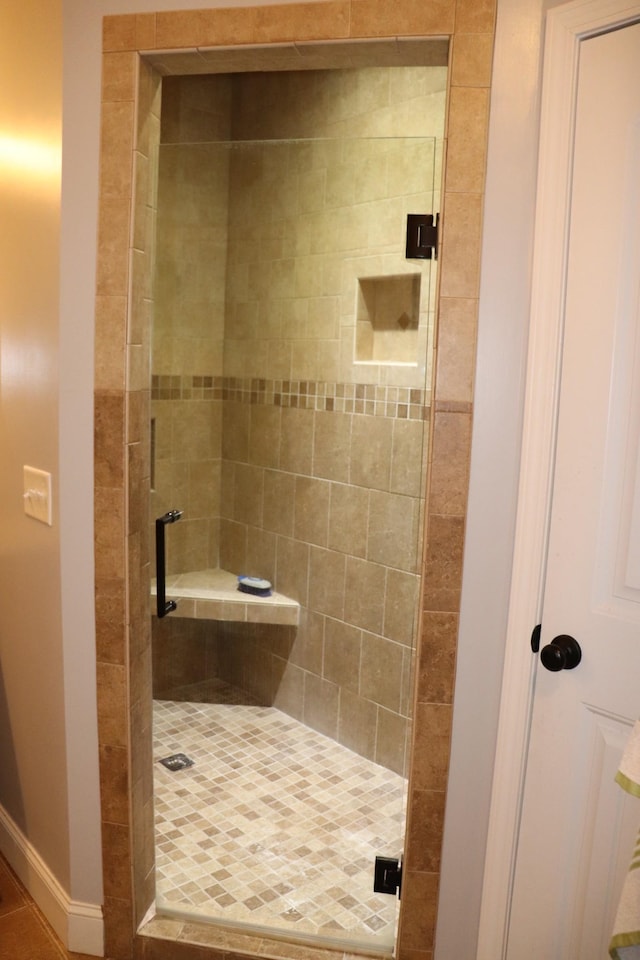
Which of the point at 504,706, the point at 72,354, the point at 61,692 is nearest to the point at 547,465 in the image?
the point at 504,706

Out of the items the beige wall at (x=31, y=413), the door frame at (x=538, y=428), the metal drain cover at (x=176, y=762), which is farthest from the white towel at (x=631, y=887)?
the metal drain cover at (x=176, y=762)

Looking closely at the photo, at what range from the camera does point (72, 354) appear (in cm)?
→ 172

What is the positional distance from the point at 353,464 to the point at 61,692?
3.18 feet

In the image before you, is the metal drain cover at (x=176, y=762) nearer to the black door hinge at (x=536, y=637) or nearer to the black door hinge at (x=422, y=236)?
the black door hinge at (x=536, y=637)

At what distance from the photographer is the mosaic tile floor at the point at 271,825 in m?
1.94

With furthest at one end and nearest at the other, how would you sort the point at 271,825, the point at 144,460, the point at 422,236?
the point at 271,825 < the point at 144,460 < the point at 422,236

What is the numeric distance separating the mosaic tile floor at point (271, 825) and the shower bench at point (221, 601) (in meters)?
0.27

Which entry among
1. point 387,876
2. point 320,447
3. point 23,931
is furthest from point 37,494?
point 387,876

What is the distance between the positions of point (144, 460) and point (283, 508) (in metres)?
0.55

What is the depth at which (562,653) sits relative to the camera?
148 centimetres

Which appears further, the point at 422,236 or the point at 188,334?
the point at 188,334

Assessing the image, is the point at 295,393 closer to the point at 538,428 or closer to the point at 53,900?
the point at 538,428

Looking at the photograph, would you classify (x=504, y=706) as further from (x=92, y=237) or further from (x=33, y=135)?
(x=33, y=135)

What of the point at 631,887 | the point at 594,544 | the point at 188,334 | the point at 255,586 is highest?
the point at 188,334
